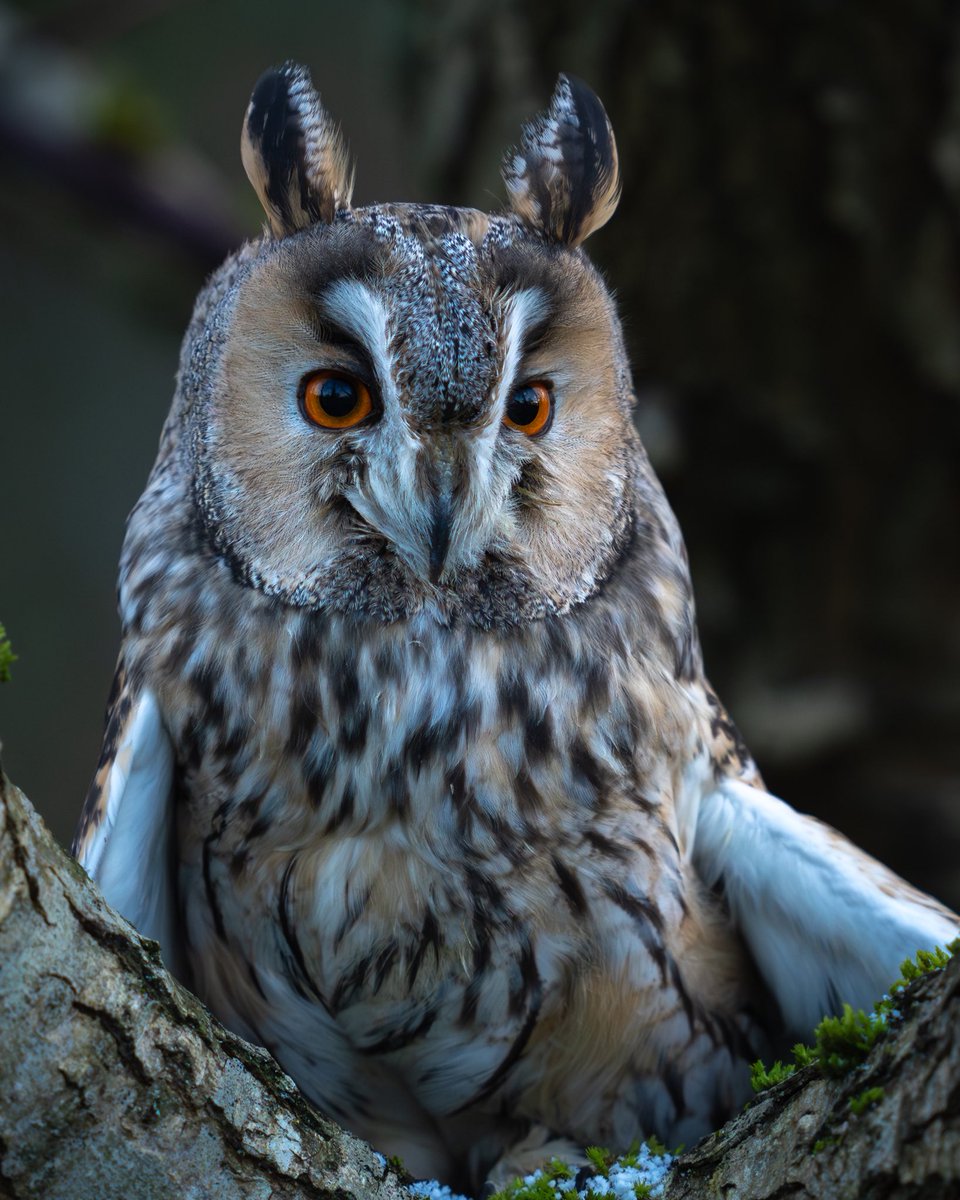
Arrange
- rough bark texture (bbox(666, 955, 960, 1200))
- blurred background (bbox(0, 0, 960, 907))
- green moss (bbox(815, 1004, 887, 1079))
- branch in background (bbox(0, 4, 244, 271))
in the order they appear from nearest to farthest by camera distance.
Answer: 1. rough bark texture (bbox(666, 955, 960, 1200))
2. green moss (bbox(815, 1004, 887, 1079))
3. blurred background (bbox(0, 0, 960, 907))
4. branch in background (bbox(0, 4, 244, 271))

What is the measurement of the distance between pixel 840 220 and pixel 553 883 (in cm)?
163

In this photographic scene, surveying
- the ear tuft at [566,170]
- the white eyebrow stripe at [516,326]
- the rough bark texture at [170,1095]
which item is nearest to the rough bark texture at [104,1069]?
the rough bark texture at [170,1095]

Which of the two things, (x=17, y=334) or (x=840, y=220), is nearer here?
(x=840, y=220)

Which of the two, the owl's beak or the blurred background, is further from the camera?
the blurred background

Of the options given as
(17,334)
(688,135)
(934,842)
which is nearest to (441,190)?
(688,135)

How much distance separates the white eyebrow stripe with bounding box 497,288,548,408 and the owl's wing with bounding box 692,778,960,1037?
67cm

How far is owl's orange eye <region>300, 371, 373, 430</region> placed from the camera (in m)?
1.46

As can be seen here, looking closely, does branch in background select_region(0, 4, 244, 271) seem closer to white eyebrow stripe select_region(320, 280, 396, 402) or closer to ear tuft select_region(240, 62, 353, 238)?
ear tuft select_region(240, 62, 353, 238)

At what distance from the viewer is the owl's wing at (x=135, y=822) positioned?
5.17 feet

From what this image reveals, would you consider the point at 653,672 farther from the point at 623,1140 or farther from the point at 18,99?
the point at 18,99

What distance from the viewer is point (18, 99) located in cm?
334

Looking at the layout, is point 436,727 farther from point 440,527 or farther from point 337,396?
point 337,396

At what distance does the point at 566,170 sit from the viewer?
5.31 ft

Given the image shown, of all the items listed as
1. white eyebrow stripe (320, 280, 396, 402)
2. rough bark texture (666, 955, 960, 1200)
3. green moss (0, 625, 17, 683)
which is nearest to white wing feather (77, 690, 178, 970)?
white eyebrow stripe (320, 280, 396, 402)
